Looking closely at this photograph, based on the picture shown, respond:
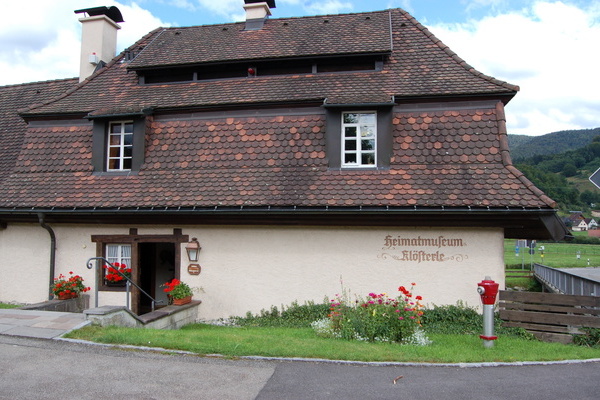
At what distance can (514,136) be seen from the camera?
182125mm

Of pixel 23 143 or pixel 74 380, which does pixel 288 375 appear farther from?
pixel 23 143

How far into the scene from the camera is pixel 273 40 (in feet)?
48.2

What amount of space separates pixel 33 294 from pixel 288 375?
28.7 ft

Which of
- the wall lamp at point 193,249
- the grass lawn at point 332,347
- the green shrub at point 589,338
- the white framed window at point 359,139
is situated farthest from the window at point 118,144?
the green shrub at point 589,338

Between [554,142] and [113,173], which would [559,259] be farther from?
[554,142]

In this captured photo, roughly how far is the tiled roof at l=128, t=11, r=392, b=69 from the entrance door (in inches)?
203

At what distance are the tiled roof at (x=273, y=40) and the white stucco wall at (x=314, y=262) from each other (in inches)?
197

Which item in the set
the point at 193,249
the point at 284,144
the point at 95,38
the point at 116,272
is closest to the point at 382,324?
the point at 193,249

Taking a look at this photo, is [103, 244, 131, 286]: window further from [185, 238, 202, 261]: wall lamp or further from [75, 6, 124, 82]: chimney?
[75, 6, 124, 82]: chimney

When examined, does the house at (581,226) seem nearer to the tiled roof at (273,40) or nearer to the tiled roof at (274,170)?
the tiled roof at (273,40)

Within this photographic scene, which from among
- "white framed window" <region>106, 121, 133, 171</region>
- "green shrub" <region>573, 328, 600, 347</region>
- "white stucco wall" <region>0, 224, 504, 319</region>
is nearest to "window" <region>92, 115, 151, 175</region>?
"white framed window" <region>106, 121, 133, 171</region>

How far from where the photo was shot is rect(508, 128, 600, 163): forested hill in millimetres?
154750

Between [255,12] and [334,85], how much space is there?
17.9 ft

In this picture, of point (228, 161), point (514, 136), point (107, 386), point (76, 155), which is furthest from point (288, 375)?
point (514, 136)
